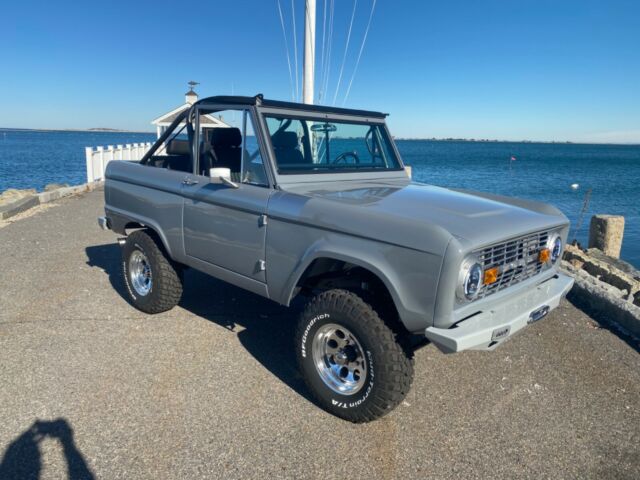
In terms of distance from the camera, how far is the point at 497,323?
2.83 metres

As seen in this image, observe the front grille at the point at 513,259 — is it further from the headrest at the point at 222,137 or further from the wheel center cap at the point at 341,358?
the headrest at the point at 222,137

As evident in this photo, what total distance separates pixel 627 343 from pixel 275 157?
3.62 meters

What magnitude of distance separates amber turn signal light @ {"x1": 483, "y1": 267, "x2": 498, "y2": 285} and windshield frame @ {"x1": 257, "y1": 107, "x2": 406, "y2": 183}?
1.60 metres

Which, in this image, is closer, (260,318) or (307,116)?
(307,116)

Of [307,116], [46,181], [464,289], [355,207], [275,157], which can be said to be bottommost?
[46,181]

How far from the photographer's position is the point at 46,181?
86.1ft

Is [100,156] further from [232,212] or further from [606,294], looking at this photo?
[606,294]

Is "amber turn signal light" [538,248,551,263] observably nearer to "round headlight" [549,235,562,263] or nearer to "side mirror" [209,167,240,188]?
"round headlight" [549,235,562,263]

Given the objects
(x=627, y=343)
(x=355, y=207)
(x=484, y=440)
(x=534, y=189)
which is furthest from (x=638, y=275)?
(x=534, y=189)

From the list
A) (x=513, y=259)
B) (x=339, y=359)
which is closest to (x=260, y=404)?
(x=339, y=359)

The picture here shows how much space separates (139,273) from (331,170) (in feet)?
7.79

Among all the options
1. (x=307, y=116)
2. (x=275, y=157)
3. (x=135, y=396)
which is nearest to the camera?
(x=135, y=396)

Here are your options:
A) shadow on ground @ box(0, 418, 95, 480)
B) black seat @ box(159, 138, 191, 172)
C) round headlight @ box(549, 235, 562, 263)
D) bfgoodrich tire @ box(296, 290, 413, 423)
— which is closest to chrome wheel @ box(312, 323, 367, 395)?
bfgoodrich tire @ box(296, 290, 413, 423)

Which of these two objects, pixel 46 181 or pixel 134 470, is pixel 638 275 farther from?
pixel 46 181
